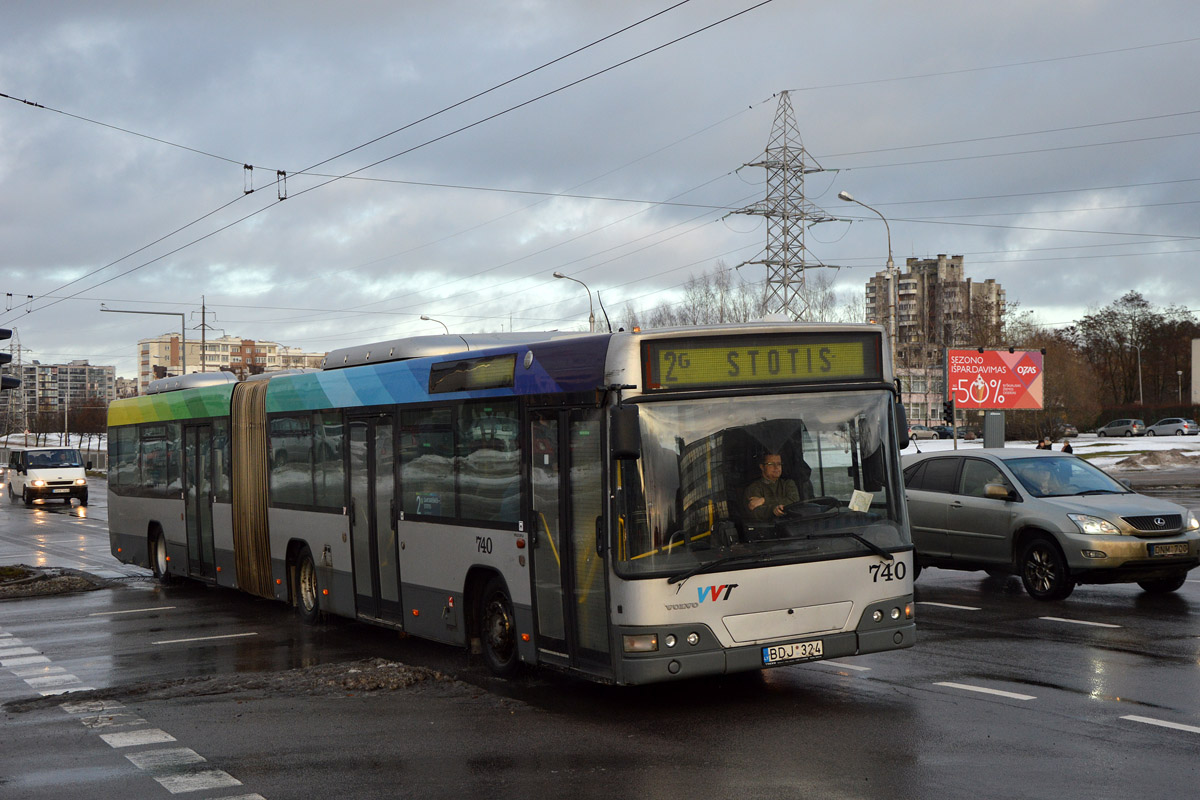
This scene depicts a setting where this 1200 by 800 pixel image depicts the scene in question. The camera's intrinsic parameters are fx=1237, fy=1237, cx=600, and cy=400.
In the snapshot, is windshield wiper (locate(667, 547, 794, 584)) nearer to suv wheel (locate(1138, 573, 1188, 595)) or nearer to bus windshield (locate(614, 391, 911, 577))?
bus windshield (locate(614, 391, 911, 577))

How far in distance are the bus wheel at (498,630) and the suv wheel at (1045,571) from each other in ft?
21.9

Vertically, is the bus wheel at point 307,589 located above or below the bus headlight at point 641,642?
below

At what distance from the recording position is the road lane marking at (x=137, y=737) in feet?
26.8

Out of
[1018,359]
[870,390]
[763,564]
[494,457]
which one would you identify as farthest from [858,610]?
[1018,359]

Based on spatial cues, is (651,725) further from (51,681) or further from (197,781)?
(51,681)

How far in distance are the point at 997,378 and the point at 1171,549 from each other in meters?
30.4

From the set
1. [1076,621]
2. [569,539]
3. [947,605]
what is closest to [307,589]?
[569,539]

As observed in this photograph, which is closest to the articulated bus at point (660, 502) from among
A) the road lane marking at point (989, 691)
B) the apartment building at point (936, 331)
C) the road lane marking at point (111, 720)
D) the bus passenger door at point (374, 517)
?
the bus passenger door at point (374, 517)

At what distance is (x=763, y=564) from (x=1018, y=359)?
37147 mm

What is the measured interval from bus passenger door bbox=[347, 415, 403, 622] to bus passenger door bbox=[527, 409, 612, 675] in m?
2.81

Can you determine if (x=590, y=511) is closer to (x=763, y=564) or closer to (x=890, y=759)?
(x=763, y=564)

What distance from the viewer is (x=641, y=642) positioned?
8102 millimetres

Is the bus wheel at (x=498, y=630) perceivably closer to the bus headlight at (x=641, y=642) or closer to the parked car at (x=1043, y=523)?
the bus headlight at (x=641, y=642)

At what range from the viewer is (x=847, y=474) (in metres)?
8.68
